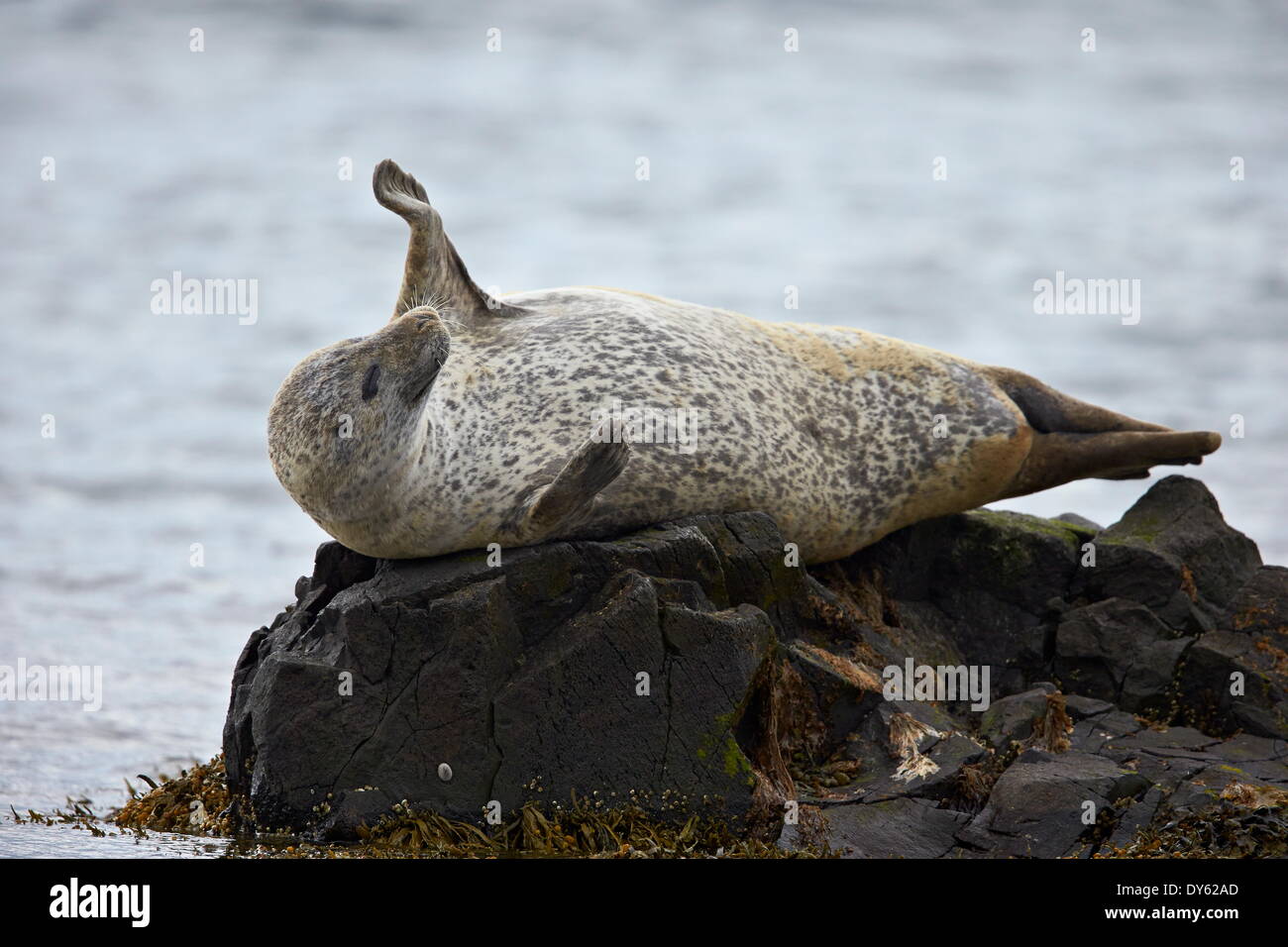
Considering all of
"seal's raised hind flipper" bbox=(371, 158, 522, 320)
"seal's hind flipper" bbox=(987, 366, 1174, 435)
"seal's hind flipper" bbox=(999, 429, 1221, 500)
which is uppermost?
"seal's raised hind flipper" bbox=(371, 158, 522, 320)

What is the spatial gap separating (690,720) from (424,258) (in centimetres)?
345

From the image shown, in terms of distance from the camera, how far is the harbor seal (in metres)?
7.94

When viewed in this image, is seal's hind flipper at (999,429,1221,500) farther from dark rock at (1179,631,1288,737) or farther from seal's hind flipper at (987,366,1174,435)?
dark rock at (1179,631,1288,737)

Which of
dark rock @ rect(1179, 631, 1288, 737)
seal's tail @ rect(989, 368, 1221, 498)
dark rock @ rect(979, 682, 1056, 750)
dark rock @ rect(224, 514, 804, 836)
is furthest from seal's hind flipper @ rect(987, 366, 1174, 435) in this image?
dark rock @ rect(224, 514, 804, 836)

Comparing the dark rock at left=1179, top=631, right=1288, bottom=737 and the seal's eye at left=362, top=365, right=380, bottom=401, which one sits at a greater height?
the seal's eye at left=362, top=365, right=380, bottom=401

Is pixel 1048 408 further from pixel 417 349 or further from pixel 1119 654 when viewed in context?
pixel 417 349

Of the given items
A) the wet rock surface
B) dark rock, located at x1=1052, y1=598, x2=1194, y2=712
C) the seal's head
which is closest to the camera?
the wet rock surface

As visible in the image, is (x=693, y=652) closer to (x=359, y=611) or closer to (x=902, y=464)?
(x=359, y=611)

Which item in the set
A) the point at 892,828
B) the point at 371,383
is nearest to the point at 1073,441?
the point at 892,828

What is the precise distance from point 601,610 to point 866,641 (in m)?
2.27

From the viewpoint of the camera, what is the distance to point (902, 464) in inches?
392

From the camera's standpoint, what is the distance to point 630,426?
866 cm

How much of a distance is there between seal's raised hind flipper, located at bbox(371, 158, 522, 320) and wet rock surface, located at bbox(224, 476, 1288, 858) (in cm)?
171
